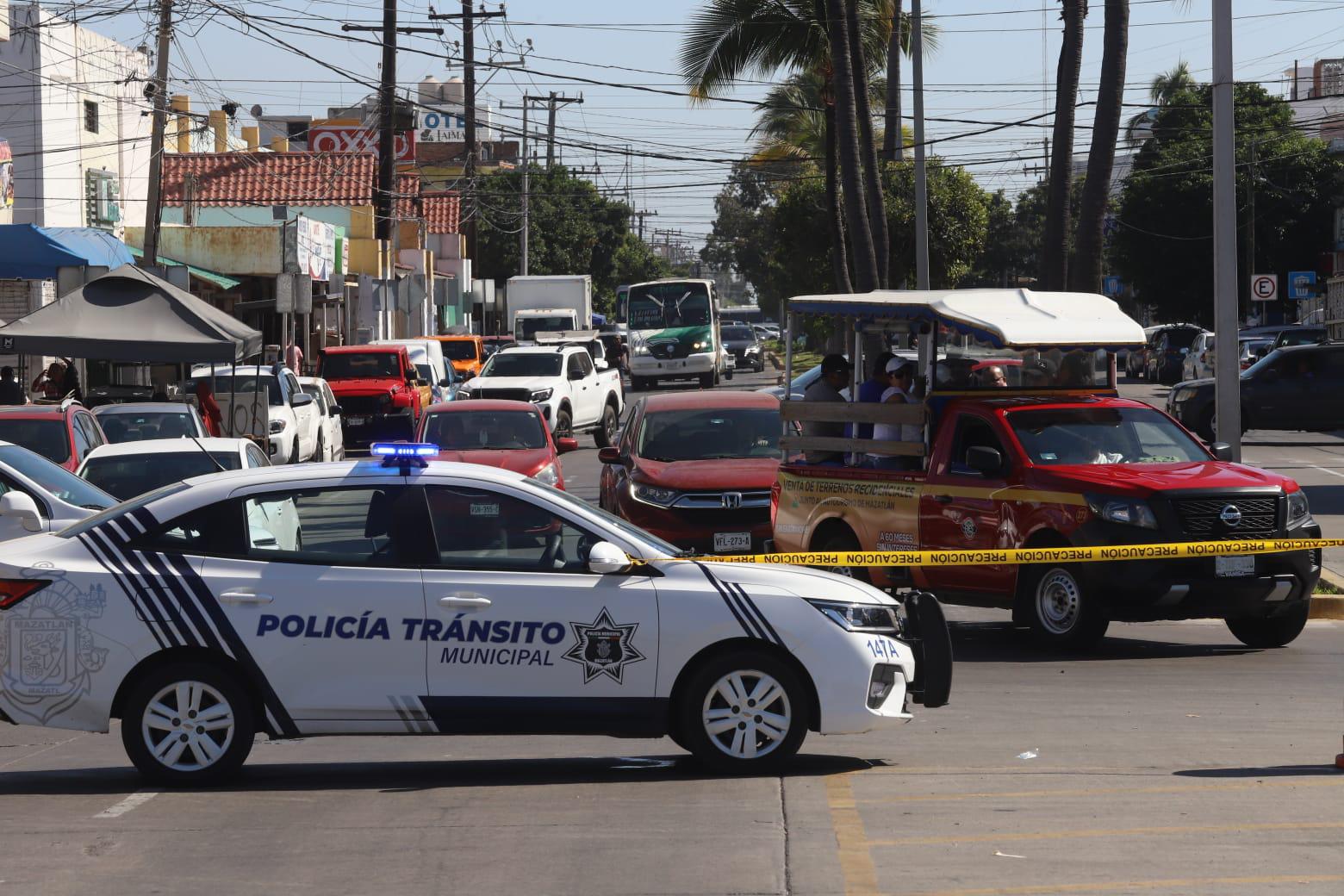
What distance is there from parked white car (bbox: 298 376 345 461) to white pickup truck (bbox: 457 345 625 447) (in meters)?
3.20

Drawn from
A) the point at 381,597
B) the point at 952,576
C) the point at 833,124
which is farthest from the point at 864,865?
the point at 833,124

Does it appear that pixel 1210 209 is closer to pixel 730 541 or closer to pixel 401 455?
pixel 730 541

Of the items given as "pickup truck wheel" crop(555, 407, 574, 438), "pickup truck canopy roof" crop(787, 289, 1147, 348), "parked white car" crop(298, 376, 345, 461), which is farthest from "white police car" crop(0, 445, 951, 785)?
"pickup truck wheel" crop(555, 407, 574, 438)

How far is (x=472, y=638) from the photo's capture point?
780 centimetres

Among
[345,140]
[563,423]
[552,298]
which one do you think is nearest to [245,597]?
[563,423]

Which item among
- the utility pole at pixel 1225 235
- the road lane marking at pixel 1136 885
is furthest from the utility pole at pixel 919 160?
the road lane marking at pixel 1136 885

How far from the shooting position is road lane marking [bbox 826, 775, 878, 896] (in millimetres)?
6109

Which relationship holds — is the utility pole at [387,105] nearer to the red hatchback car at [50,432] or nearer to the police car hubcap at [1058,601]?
the red hatchback car at [50,432]

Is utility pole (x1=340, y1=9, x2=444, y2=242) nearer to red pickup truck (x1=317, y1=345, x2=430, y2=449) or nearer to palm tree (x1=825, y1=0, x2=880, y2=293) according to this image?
red pickup truck (x1=317, y1=345, x2=430, y2=449)

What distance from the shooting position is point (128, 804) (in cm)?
757

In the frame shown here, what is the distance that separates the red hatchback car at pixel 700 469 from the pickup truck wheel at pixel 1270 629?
4.56 meters

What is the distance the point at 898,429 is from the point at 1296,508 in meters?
3.20

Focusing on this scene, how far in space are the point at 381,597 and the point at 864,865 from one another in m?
2.68

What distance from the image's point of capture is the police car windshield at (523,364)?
31984 millimetres
